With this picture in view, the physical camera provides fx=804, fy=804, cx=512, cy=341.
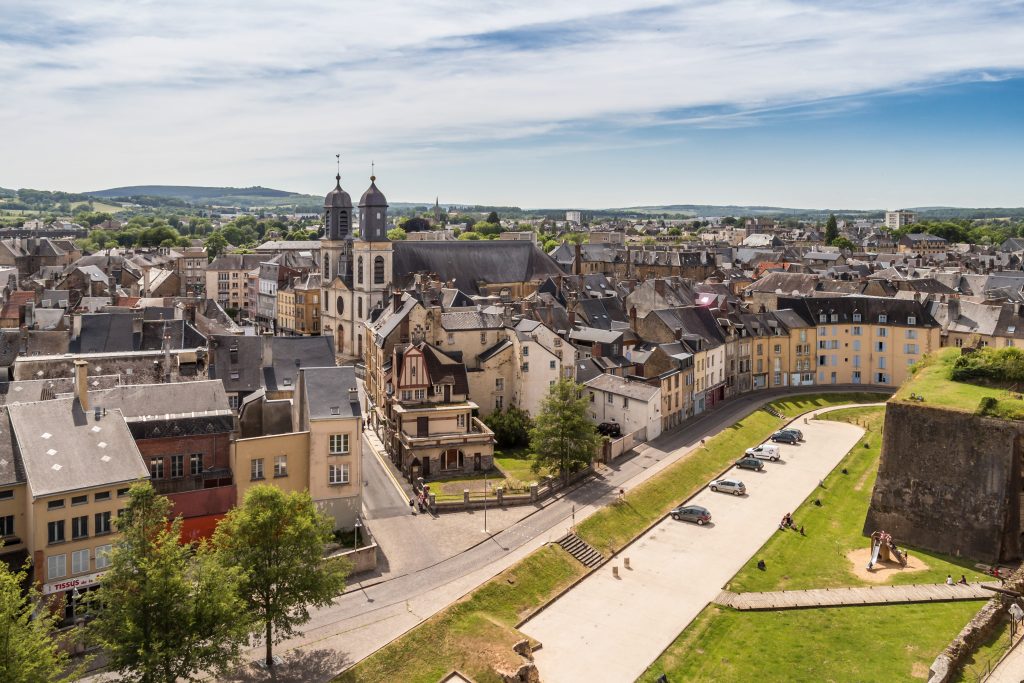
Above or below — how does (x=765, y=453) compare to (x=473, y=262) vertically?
below

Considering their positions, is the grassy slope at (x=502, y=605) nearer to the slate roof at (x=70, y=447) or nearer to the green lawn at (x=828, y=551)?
the green lawn at (x=828, y=551)

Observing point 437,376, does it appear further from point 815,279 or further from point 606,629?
point 815,279

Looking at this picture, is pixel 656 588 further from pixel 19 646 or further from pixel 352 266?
pixel 352 266

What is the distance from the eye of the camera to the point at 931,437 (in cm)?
4966

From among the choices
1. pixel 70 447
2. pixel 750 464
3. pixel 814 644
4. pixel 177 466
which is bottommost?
pixel 814 644

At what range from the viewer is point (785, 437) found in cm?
6631

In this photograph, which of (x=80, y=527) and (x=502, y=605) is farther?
(x=502, y=605)

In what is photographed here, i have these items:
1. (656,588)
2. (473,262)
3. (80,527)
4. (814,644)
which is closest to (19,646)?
(80,527)

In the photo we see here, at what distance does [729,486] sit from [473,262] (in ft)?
188

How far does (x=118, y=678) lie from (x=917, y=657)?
109ft

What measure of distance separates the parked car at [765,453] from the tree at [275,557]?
3940cm

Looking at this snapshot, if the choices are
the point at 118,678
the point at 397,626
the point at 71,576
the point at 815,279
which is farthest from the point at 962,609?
the point at 815,279

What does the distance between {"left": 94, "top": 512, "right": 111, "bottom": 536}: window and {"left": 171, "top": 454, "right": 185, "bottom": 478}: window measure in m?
5.64

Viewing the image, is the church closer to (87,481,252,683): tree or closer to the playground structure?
the playground structure
